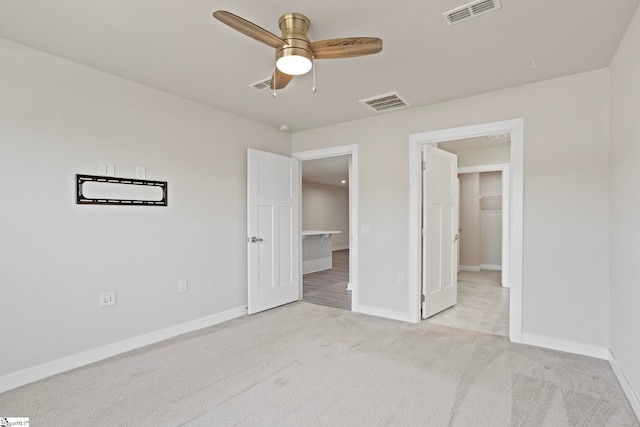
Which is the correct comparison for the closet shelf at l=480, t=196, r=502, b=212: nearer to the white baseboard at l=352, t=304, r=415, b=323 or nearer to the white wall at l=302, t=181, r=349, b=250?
the white wall at l=302, t=181, r=349, b=250

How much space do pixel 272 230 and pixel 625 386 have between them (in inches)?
136

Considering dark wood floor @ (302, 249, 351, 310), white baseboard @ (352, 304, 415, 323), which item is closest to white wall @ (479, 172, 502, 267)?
dark wood floor @ (302, 249, 351, 310)

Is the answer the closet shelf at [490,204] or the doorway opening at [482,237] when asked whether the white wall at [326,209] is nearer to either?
the doorway opening at [482,237]

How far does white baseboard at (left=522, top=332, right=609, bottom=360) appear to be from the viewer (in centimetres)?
266

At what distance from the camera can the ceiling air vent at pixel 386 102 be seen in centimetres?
326

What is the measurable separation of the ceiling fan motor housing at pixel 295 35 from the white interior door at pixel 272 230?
2.08 m

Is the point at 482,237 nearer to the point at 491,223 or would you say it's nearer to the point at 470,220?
the point at 491,223

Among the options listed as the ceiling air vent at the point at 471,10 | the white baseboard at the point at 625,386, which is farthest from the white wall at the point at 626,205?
the ceiling air vent at the point at 471,10

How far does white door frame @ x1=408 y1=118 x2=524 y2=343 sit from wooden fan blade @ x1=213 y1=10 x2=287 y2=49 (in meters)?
2.24

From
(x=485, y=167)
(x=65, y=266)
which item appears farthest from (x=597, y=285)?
(x=65, y=266)

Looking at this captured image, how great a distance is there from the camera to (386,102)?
343cm

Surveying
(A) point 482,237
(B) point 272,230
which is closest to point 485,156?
(A) point 482,237

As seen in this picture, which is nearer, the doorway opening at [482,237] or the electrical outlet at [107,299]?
the electrical outlet at [107,299]

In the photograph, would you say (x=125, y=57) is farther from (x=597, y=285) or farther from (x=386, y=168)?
(x=597, y=285)
